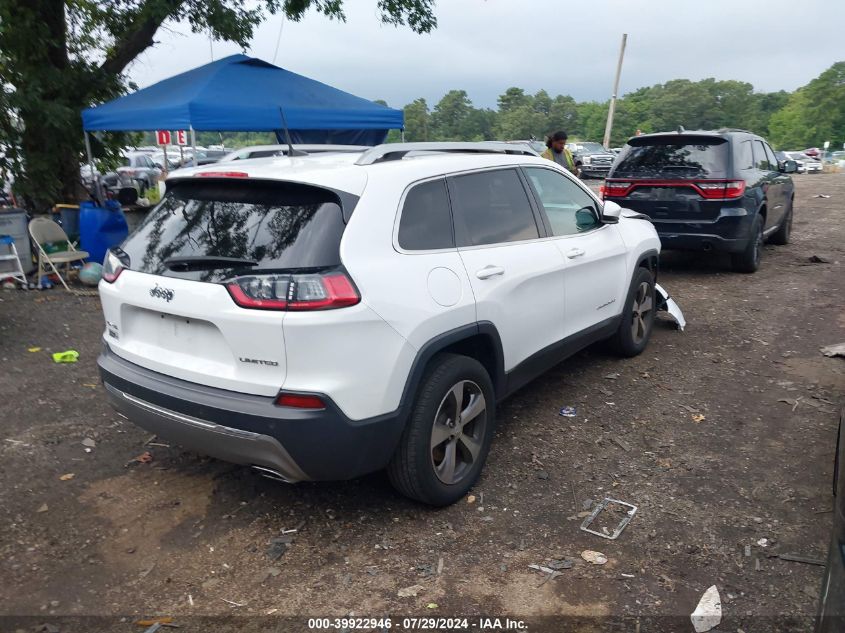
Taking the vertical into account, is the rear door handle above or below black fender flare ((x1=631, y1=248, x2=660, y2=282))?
above

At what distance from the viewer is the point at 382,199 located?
309 cm

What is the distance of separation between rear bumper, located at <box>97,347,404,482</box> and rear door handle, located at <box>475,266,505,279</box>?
922mm

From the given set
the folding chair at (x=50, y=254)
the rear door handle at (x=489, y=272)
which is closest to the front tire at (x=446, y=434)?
the rear door handle at (x=489, y=272)

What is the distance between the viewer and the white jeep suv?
2756 millimetres

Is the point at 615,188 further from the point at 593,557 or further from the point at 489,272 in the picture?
the point at 593,557

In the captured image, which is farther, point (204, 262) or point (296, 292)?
point (204, 262)

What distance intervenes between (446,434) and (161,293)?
4.98 ft

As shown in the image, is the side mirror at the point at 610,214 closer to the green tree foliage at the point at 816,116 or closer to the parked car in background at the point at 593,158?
the parked car in background at the point at 593,158

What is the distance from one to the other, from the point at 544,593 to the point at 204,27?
10445 mm

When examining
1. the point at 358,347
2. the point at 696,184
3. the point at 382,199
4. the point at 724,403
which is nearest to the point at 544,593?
the point at 358,347

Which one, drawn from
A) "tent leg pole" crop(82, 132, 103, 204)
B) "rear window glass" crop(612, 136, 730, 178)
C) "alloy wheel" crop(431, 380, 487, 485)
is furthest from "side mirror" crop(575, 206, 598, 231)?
"tent leg pole" crop(82, 132, 103, 204)

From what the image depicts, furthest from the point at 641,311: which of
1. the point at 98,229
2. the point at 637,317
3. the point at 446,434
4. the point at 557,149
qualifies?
the point at 98,229

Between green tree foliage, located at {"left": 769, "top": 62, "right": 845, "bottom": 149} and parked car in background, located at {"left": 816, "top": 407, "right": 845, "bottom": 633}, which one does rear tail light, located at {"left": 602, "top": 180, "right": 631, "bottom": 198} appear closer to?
parked car in background, located at {"left": 816, "top": 407, "right": 845, "bottom": 633}

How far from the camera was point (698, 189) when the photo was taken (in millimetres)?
7938
